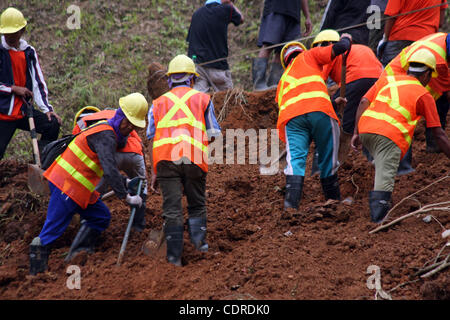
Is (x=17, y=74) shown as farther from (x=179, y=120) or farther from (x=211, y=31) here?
(x=211, y=31)

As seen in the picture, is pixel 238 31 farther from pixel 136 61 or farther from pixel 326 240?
pixel 326 240

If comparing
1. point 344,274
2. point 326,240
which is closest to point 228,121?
point 326,240

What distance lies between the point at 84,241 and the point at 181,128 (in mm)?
1452

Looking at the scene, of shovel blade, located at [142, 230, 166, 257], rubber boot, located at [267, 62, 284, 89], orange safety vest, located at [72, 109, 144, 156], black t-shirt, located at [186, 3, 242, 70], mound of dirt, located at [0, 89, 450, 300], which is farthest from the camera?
rubber boot, located at [267, 62, 284, 89]

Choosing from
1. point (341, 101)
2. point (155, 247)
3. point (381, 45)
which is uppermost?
point (381, 45)

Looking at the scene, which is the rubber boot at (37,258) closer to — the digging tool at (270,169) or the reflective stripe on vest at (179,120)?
the reflective stripe on vest at (179,120)

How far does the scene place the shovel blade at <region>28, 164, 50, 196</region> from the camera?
5.69 m

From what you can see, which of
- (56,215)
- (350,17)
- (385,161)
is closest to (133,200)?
(56,215)

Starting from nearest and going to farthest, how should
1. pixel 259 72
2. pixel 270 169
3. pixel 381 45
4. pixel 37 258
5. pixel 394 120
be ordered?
1. pixel 37 258
2. pixel 394 120
3. pixel 381 45
4. pixel 270 169
5. pixel 259 72

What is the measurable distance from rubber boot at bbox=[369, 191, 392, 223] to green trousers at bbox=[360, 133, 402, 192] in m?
0.05

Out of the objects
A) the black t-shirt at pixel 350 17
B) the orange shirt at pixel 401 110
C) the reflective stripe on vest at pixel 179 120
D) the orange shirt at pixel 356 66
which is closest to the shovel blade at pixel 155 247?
the reflective stripe on vest at pixel 179 120

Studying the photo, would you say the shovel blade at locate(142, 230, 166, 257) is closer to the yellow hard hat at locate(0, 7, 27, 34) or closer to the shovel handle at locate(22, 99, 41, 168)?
the shovel handle at locate(22, 99, 41, 168)

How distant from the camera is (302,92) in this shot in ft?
16.4

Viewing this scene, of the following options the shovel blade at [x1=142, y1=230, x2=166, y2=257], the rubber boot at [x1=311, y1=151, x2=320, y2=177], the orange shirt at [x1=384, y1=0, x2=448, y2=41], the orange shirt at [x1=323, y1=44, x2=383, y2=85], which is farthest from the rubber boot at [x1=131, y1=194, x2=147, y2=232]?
the orange shirt at [x1=384, y1=0, x2=448, y2=41]
